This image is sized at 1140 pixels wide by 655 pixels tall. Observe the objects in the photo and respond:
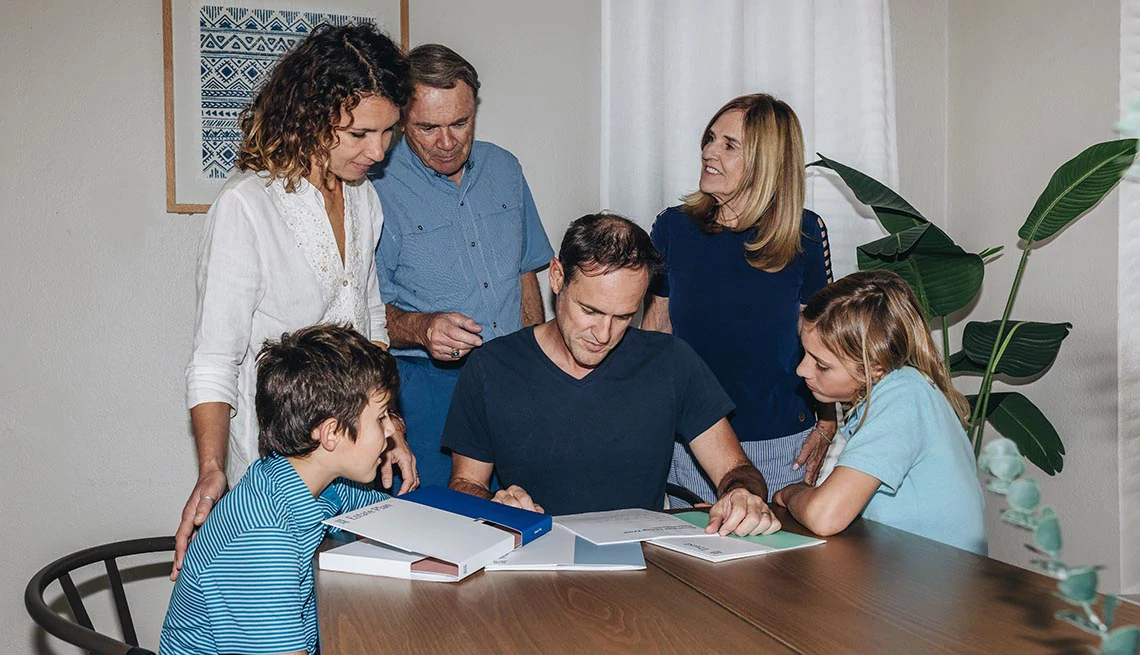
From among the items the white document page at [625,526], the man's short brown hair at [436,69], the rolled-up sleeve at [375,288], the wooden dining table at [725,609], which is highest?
the man's short brown hair at [436,69]

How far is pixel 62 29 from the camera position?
107 inches

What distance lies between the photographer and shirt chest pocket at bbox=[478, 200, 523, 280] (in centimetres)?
264

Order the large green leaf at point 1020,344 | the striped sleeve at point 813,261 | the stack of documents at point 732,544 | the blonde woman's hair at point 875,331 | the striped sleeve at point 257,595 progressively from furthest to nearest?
the large green leaf at point 1020,344 → the striped sleeve at point 813,261 → the blonde woman's hair at point 875,331 → the stack of documents at point 732,544 → the striped sleeve at point 257,595

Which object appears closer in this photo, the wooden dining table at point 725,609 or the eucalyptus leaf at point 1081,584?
the eucalyptus leaf at point 1081,584

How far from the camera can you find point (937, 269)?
9.40ft

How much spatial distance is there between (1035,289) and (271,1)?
2.46 metres

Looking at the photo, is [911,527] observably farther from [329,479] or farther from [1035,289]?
[1035,289]

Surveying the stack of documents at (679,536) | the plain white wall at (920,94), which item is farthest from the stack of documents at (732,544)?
the plain white wall at (920,94)

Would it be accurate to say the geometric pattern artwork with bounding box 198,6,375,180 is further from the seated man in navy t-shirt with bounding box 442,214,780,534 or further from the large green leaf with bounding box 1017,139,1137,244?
the large green leaf with bounding box 1017,139,1137,244

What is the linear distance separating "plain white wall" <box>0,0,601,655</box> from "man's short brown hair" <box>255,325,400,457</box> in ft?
4.43

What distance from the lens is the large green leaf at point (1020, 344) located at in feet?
8.86

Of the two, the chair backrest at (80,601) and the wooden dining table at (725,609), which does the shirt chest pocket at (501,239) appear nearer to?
the chair backrest at (80,601)

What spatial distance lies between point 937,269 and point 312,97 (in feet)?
6.16

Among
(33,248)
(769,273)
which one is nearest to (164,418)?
(33,248)
